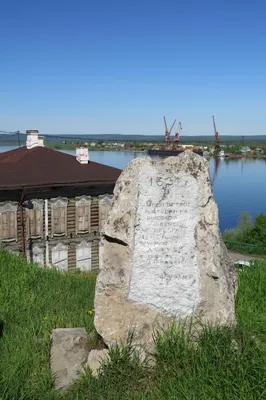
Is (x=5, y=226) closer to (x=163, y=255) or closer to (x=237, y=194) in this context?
(x=163, y=255)

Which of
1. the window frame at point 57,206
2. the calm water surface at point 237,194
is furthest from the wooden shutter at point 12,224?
the calm water surface at point 237,194

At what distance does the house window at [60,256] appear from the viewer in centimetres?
1935

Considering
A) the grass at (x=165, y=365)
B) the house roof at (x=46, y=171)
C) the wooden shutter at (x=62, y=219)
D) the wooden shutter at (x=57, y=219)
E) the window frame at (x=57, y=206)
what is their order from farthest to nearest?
the wooden shutter at (x=62, y=219) → the wooden shutter at (x=57, y=219) → the window frame at (x=57, y=206) → the house roof at (x=46, y=171) → the grass at (x=165, y=365)

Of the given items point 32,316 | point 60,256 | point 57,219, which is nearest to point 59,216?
point 57,219

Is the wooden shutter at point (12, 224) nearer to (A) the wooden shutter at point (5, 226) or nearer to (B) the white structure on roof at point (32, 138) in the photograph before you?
(A) the wooden shutter at point (5, 226)

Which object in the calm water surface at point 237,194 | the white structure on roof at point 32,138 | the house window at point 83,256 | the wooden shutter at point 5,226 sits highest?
the white structure on roof at point 32,138

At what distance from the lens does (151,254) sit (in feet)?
16.4

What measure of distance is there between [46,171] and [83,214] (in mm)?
2353

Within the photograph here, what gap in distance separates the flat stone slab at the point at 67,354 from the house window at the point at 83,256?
1435 centimetres

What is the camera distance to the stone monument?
16.4ft

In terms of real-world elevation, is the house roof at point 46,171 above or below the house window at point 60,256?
above

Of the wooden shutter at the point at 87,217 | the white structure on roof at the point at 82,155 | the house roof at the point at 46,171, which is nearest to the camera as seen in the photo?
the house roof at the point at 46,171

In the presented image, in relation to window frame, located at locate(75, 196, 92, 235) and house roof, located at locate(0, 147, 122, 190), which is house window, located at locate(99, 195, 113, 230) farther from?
house roof, located at locate(0, 147, 122, 190)

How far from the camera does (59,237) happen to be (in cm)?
1920
